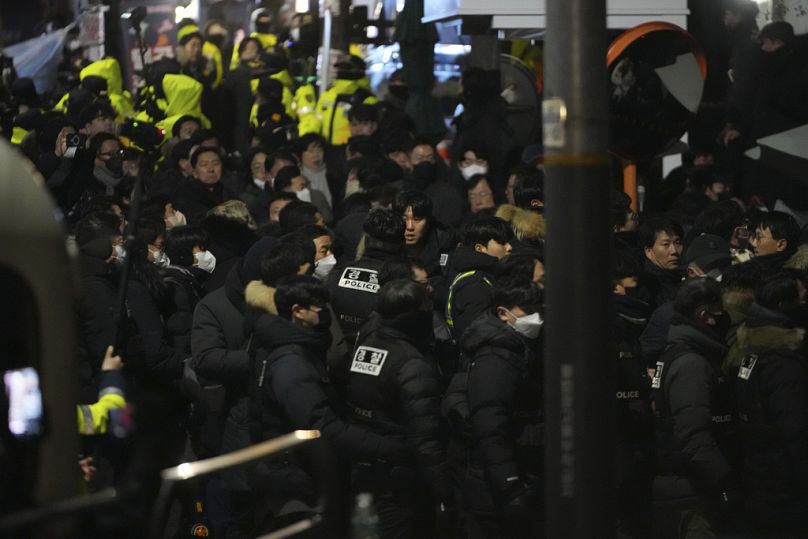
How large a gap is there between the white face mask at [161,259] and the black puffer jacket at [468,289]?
6.67 ft

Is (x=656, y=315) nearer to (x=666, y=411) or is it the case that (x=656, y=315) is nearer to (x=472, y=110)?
(x=666, y=411)

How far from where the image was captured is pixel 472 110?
1531 cm

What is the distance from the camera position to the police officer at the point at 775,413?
8.97m

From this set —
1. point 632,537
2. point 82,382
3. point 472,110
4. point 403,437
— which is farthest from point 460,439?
point 472,110

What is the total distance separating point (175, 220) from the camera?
40.4 feet

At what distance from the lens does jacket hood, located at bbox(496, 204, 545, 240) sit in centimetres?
1062

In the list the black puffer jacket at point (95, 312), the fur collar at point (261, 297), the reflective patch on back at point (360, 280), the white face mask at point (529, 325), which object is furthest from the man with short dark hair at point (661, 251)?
the black puffer jacket at point (95, 312)

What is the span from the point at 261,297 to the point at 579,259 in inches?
126

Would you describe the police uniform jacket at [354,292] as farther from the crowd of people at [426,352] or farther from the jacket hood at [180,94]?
the jacket hood at [180,94]

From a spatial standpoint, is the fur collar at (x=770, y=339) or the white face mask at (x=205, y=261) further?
the white face mask at (x=205, y=261)

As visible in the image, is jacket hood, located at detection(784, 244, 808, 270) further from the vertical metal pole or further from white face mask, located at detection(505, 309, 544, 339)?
the vertical metal pole

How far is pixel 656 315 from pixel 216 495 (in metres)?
3.02

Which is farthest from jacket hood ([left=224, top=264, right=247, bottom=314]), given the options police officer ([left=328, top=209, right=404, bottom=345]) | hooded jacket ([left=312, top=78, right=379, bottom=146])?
hooded jacket ([left=312, top=78, right=379, bottom=146])

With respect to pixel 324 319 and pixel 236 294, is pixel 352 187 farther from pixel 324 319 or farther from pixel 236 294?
pixel 324 319
